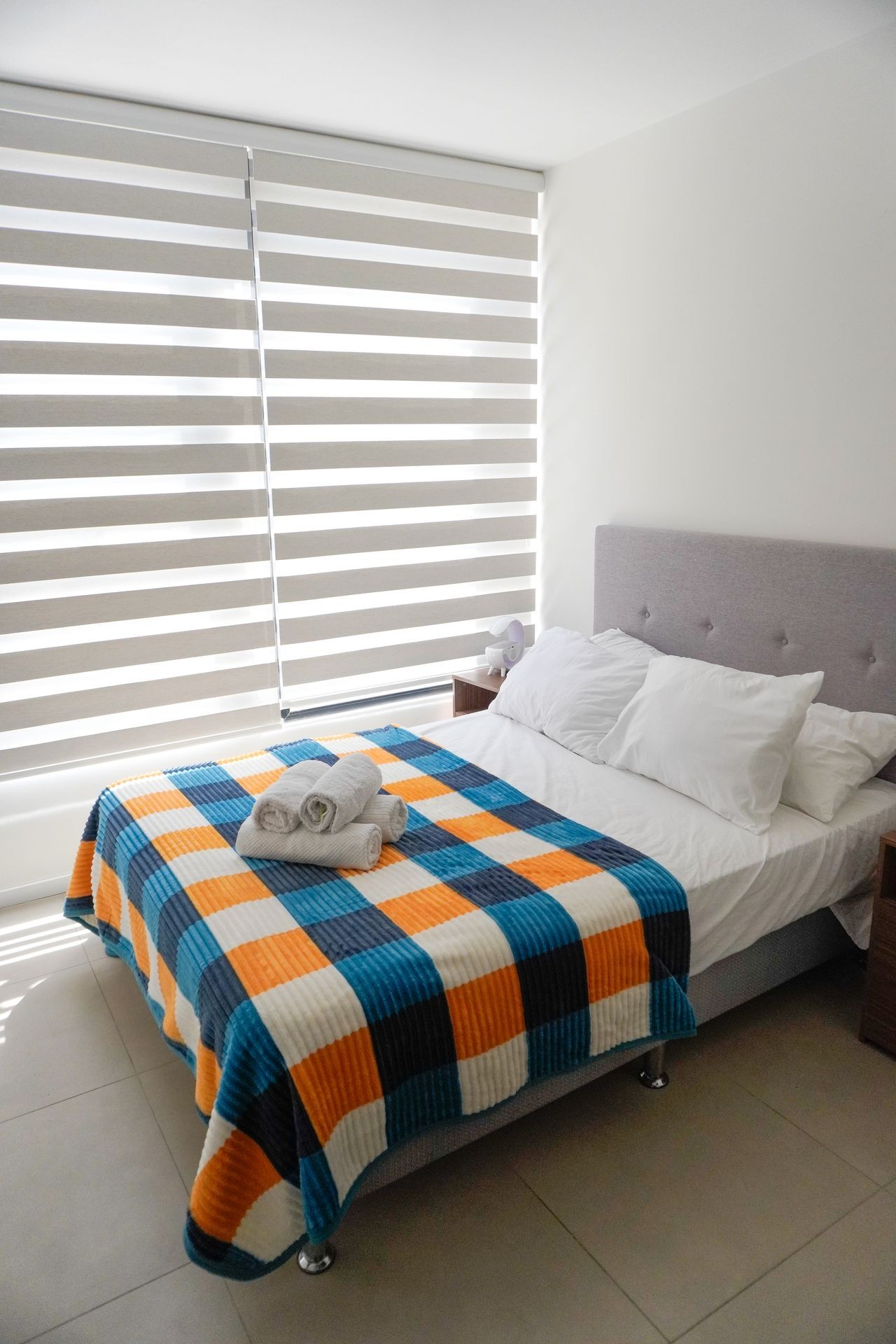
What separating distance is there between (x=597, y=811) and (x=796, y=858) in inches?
21.3

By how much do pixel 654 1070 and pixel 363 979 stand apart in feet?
3.04

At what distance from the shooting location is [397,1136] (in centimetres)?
177

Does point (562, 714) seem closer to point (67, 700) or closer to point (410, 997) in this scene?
point (410, 997)

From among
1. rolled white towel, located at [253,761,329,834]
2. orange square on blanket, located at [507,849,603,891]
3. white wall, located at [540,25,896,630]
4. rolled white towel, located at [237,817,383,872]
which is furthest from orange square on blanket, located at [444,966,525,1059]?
white wall, located at [540,25,896,630]

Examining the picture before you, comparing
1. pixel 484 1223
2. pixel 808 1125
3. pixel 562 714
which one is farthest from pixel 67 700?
pixel 808 1125

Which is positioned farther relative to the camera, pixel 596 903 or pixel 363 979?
pixel 596 903

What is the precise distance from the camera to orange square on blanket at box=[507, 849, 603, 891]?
215cm

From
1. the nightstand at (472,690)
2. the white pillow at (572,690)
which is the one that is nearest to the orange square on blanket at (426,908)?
the white pillow at (572,690)

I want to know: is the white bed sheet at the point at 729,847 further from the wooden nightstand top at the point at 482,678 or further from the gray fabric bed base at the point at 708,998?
the wooden nightstand top at the point at 482,678

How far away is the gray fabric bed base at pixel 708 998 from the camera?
1.87 meters

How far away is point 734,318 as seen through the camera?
308 cm

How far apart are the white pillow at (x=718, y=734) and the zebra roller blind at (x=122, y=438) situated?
5.16ft

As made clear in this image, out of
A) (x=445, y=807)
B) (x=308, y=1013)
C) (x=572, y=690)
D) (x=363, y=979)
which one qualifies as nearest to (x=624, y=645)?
(x=572, y=690)

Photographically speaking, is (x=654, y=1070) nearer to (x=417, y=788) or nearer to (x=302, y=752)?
(x=417, y=788)
